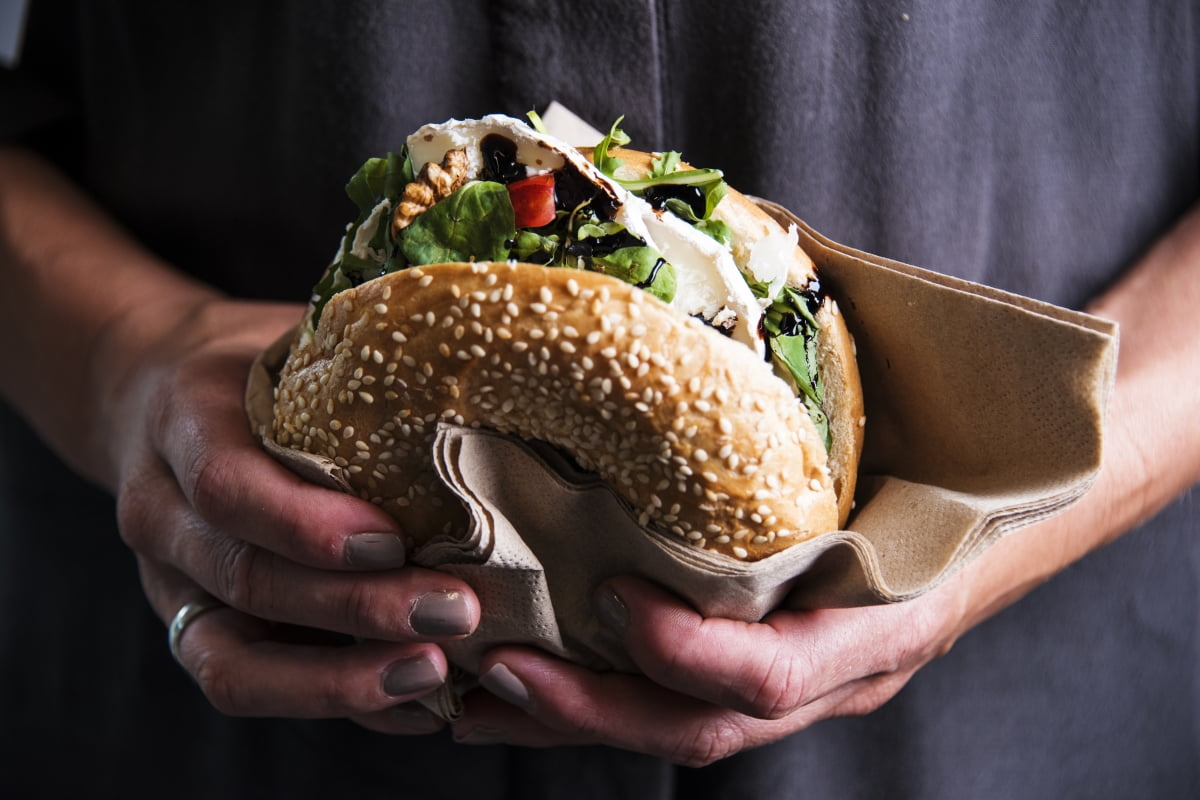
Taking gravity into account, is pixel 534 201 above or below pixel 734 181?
above

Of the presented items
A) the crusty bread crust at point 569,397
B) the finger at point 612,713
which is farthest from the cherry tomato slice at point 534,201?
the finger at point 612,713

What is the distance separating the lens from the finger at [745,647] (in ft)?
3.08

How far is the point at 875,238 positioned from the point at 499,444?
77cm

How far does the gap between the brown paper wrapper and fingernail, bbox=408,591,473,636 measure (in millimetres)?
34

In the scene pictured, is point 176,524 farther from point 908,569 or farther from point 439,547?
point 908,569

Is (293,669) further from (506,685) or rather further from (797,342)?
(797,342)

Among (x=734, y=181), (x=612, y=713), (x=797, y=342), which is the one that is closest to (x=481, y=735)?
(x=612, y=713)

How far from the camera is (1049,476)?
93cm

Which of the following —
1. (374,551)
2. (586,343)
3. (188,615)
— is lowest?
(188,615)

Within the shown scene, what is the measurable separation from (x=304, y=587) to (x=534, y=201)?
49cm

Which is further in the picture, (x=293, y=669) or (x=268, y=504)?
(x=293, y=669)

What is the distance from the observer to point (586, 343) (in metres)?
0.80

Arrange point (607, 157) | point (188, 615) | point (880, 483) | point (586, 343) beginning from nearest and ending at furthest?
point (586, 343)
point (607, 157)
point (880, 483)
point (188, 615)

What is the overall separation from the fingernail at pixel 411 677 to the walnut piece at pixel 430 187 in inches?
19.0
